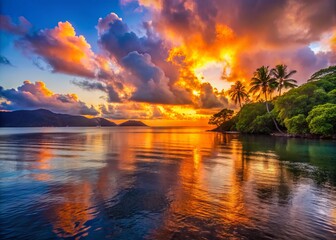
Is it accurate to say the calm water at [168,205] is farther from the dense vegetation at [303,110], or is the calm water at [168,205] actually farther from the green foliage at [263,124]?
the green foliage at [263,124]

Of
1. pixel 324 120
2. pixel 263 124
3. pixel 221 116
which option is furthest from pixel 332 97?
pixel 221 116

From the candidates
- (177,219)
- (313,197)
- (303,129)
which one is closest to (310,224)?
(313,197)

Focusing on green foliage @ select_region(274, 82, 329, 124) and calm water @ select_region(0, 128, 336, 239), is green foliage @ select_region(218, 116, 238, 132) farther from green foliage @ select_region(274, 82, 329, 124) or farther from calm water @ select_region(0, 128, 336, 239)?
calm water @ select_region(0, 128, 336, 239)

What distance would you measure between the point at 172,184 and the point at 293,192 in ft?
21.4

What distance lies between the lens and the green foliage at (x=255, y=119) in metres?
74.2

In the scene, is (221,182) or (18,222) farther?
(221,182)

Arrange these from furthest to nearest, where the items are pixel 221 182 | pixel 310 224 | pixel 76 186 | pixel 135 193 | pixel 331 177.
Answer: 1. pixel 331 177
2. pixel 221 182
3. pixel 76 186
4. pixel 135 193
5. pixel 310 224

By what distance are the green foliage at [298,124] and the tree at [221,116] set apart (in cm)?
6527

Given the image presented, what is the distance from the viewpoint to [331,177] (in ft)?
50.4

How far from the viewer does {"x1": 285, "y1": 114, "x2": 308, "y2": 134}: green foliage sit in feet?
175

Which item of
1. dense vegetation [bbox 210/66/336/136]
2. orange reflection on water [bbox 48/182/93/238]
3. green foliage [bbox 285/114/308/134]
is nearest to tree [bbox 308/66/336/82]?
dense vegetation [bbox 210/66/336/136]

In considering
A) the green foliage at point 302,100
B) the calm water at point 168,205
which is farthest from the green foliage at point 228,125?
the calm water at point 168,205

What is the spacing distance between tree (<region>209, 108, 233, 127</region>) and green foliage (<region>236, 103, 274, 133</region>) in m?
31.3

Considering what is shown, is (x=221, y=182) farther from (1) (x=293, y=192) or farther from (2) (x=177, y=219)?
(2) (x=177, y=219)
